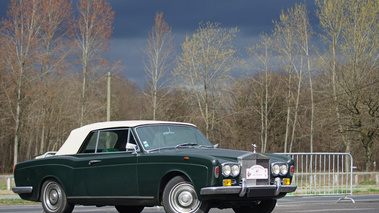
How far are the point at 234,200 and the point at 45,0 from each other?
36.2 metres

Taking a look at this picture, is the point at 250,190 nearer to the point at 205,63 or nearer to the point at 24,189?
the point at 24,189

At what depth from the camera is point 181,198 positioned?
26.6 ft

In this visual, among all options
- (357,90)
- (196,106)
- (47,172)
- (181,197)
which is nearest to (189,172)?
(181,197)

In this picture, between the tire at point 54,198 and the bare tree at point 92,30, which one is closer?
the tire at point 54,198

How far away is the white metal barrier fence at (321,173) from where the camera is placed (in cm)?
1574

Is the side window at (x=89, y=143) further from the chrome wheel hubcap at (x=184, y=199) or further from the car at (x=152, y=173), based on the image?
the chrome wheel hubcap at (x=184, y=199)

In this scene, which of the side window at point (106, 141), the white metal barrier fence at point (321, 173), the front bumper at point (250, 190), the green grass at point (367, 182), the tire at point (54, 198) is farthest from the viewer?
the green grass at point (367, 182)

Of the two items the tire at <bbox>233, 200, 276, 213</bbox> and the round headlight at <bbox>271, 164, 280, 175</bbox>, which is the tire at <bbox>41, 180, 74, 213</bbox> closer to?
the tire at <bbox>233, 200, 276, 213</bbox>

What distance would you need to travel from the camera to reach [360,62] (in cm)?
4191

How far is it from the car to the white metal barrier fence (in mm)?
6523

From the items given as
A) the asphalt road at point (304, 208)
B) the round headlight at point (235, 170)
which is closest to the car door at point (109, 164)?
the round headlight at point (235, 170)

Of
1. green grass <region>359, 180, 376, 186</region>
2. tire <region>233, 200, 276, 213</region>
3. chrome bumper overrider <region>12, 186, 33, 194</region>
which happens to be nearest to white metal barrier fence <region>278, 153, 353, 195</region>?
tire <region>233, 200, 276, 213</region>

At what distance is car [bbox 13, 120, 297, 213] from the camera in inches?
315

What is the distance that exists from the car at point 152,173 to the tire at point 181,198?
0.05ft
